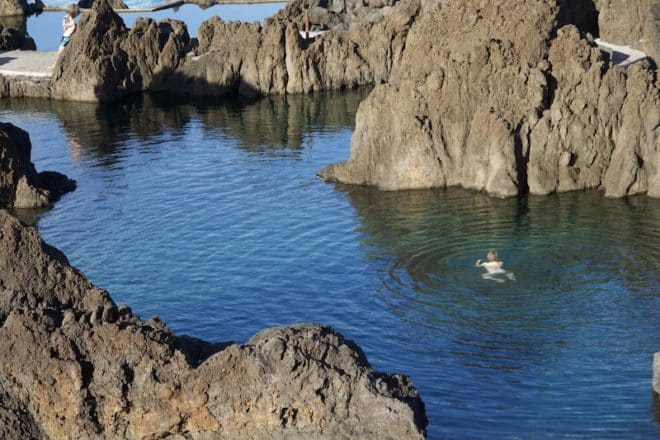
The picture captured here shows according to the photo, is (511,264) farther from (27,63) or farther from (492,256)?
(27,63)

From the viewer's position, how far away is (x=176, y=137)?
63000mm

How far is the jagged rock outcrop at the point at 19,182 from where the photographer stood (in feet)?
164

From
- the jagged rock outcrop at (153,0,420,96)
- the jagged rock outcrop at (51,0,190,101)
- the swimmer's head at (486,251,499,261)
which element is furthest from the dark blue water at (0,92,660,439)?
the jagged rock outcrop at (51,0,190,101)

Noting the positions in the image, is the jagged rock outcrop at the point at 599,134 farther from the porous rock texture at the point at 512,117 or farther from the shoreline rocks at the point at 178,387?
the shoreline rocks at the point at 178,387

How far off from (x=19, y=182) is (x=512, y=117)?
21.4 meters

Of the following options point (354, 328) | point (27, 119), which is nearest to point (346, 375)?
point (354, 328)

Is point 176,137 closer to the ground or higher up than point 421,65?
closer to the ground

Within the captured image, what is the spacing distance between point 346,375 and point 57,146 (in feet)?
145

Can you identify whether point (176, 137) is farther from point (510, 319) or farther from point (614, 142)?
point (510, 319)

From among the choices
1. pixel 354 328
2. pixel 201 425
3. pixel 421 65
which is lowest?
pixel 354 328

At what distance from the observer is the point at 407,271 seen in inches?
1523

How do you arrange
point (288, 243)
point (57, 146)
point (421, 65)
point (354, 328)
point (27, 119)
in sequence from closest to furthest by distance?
point (354, 328) → point (288, 243) → point (421, 65) → point (57, 146) → point (27, 119)

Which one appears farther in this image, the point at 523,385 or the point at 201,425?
the point at 523,385

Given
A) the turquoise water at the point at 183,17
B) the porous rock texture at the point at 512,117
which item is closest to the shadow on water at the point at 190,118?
the porous rock texture at the point at 512,117
